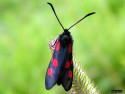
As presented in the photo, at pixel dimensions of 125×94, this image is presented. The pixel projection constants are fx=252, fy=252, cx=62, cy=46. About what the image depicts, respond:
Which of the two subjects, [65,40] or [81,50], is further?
[81,50]

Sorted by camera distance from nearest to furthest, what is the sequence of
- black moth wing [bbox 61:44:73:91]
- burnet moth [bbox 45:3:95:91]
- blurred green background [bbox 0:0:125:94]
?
black moth wing [bbox 61:44:73:91], burnet moth [bbox 45:3:95:91], blurred green background [bbox 0:0:125:94]

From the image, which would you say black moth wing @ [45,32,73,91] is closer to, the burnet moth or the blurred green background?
the burnet moth

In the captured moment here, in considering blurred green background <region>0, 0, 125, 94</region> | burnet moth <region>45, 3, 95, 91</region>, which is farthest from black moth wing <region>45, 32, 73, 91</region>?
blurred green background <region>0, 0, 125, 94</region>

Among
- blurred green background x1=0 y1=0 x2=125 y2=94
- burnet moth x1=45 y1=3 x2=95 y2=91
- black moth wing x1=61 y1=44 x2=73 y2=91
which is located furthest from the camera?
blurred green background x1=0 y1=0 x2=125 y2=94

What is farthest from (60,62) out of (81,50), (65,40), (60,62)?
(81,50)

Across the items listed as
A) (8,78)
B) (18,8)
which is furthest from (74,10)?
(18,8)

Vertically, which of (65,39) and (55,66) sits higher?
(65,39)

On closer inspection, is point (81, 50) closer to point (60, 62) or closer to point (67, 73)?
point (60, 62)
